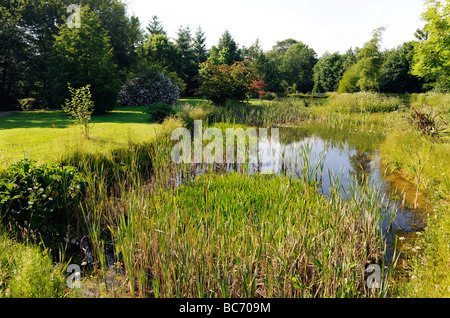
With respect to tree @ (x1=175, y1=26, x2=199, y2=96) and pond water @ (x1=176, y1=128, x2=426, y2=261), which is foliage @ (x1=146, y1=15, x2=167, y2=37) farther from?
pond water @ (x1=176, y1=128, x2=426, y2=261)

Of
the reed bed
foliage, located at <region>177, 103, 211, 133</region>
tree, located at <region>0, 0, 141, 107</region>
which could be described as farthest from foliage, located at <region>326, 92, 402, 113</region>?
tree, located at <region>0, 0, 141, 107</region>

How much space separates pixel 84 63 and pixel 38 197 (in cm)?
1143

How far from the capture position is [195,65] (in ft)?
115

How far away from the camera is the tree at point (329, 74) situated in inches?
1605

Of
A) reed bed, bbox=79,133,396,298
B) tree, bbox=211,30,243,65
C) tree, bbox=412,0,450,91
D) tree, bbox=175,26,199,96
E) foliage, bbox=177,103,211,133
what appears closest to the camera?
reed bed, bbox=79,133,396,298

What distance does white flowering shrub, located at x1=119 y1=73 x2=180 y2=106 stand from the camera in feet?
58.9

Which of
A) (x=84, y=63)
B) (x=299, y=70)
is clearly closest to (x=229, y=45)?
(x=299, y=70)

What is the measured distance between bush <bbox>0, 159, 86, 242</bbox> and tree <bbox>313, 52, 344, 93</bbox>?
4191 centimetres

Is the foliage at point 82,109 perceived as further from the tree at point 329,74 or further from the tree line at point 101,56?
the tree at point 329,74

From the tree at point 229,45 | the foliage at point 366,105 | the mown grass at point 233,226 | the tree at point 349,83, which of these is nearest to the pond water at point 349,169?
the mown grass at point 233,226

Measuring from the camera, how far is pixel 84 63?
1317cm

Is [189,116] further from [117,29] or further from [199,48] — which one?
[199,48]
